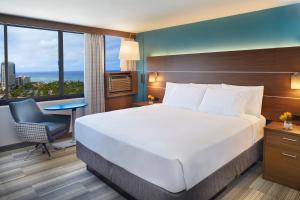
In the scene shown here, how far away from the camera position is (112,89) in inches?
196

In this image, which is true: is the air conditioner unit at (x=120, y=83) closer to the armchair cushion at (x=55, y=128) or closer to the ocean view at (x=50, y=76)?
the ocean view at (x=50, y=76)

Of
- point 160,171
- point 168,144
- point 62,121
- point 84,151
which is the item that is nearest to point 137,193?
point 160,171

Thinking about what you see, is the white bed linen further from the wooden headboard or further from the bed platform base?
the wooden headboard

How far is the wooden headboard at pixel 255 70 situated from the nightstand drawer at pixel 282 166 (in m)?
0.73

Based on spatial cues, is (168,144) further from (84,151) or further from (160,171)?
(84,151)

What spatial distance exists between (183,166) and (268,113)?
2170 mm

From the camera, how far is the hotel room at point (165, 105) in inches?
84.8

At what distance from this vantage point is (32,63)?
5.07 metres

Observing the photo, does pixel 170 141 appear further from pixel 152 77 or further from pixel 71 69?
pixel 71 69

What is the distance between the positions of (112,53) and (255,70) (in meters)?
3.95

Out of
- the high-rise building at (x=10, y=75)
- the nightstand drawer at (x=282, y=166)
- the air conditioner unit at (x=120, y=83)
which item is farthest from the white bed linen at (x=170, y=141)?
the high-rise building at (x=10, y=75)

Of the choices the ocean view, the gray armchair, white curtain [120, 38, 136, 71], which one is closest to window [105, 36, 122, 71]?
white curtain [120, 38, 136, 71]

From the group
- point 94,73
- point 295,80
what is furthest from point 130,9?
point 295,80

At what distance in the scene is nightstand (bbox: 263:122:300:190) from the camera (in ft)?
8.25
